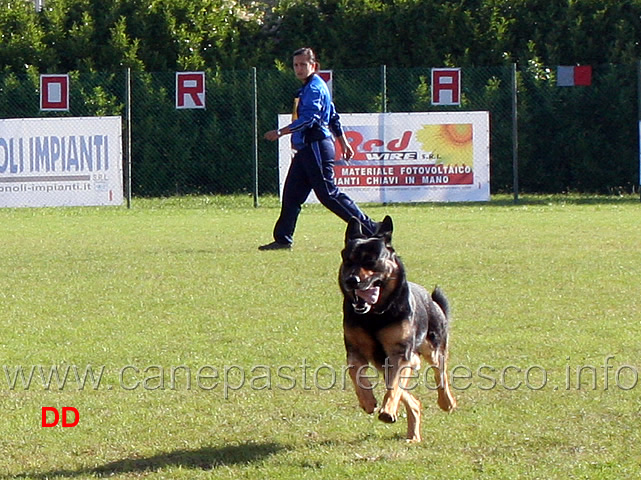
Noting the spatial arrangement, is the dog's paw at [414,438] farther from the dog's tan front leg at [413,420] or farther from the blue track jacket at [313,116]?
the blue track jacket at [313,116]

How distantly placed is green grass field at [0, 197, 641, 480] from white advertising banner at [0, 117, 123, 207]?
6.60 m

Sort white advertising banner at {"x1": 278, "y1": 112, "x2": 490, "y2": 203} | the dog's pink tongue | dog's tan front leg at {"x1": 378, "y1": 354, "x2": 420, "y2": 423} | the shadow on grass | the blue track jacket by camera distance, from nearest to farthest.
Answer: the shadow on grass → dog's tan front leg at {"x1": 378, "y1": 354, "x2": 420, "y2": 423} → the dog's pink tongue → the blue track jacket → white advertising banner at {"x1": 278, "y1": 112, "x2": 490, "y2": 203}

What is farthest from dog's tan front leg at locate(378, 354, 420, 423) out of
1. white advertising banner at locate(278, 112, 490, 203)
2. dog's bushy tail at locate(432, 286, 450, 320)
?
white advertising banner at locate(278, 112, 490, 203)

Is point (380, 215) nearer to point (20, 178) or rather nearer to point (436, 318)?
point (20, 178)

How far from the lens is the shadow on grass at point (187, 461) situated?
16.4 feet

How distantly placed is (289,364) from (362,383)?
1.65 meters

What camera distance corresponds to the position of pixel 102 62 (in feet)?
81.3

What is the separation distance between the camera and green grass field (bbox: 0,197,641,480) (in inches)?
205

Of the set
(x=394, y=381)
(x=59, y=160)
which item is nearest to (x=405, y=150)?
(x=59, y=160)

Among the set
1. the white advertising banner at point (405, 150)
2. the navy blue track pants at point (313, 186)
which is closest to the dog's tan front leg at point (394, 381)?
the navy blue track pants at point (313, 186)

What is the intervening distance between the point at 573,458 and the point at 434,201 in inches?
614

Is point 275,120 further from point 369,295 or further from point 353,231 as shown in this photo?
point 369,295

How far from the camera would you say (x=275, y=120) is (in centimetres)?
2320

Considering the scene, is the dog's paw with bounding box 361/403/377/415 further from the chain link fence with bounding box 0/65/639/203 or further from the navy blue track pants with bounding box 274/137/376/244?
the chain link fence with bounding box 0/65/639/203
